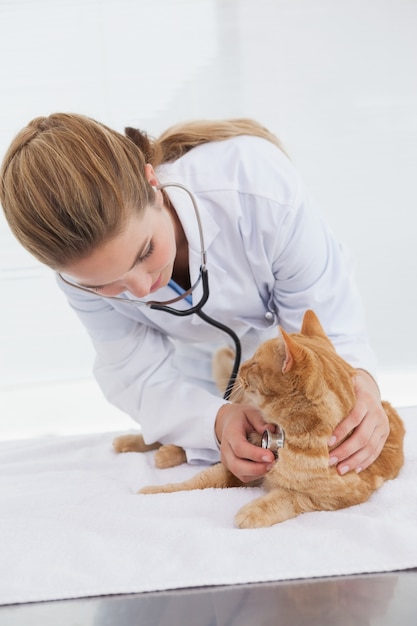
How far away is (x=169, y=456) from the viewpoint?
1.65 m

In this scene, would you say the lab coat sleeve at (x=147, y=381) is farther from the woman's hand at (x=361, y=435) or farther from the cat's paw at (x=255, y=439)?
the woman's hand at (x=361, y=435)

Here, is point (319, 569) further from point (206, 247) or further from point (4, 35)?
point (4, 35)

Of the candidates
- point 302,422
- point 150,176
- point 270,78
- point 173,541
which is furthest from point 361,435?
point 270,78

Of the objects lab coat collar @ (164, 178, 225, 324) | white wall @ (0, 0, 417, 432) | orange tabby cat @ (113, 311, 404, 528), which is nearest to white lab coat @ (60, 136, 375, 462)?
lab coat collar @ (164, 178, 225, 324)

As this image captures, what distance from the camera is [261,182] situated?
1.50m

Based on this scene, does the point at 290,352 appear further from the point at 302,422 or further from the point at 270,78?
the point at 270,78

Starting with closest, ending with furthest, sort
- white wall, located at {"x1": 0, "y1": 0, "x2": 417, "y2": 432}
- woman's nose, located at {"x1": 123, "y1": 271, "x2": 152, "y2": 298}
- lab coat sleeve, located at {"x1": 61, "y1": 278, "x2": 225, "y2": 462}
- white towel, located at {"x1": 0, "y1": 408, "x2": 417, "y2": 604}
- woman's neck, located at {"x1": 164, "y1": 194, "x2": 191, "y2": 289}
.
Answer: white towel, located at {"x1": 0, "y1": 408, "x2": 417, "y2": 604} < woman's nose, located at {"x1": 123, "y1": 271, "x2": 152, "y2": 298} < woman's neck, located at {"x1": 164, "y1": 194, "x2": 191, "y2": 289} < lab coat sleeve, located at {"x1": 61, "y1": 278, "x2": 225, "y2": 462} < white wall, located at {"x1": 0, "y1": 0, "x2": 417, "y2": 432}

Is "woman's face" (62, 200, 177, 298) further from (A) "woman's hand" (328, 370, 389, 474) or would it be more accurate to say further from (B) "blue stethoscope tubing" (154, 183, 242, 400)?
(A) "woman's hand" (328, 370, 389, 474)

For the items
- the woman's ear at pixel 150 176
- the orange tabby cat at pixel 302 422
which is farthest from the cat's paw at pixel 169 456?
the woman's ear at pixel 150 176

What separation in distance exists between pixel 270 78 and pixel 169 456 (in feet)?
5.27

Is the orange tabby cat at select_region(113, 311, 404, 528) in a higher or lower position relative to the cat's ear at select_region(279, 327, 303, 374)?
lower

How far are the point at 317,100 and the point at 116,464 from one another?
165cm

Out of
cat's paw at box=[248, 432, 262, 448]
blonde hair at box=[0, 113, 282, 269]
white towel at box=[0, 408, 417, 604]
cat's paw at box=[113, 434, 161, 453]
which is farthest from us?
cat's paw at box=[113, 434, 161, 453]

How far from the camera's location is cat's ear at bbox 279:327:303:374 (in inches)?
46.2
